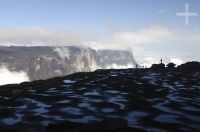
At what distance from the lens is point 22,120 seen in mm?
15266

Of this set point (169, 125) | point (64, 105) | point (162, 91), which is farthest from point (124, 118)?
point (162, 91)

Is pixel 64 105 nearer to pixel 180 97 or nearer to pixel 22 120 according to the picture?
pixel 22 120

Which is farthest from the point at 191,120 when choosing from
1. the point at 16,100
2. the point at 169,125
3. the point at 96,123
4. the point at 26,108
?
the point at 16,100

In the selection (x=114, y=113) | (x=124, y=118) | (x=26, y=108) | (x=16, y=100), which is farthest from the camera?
(x=16, y=100)

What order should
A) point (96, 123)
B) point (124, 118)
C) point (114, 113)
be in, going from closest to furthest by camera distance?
1. point (96, 123)
2. point (124, 118)
3. point (114, 113)

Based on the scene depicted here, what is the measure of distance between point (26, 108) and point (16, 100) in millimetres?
3305

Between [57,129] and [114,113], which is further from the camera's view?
[114,113]

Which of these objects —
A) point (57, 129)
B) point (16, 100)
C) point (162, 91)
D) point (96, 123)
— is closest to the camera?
point (57, 129)

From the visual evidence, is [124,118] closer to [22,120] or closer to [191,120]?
[191,120]

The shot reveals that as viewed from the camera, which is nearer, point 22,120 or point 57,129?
point 57,129

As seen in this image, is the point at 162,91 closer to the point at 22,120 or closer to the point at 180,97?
the point at 180,97

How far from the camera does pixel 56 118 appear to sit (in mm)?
15695

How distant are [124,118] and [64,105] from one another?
5144mm

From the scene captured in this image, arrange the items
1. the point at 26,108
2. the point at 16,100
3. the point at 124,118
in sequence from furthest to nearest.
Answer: the point at 16,100 < the point at 26,108 < the point at 124,118
